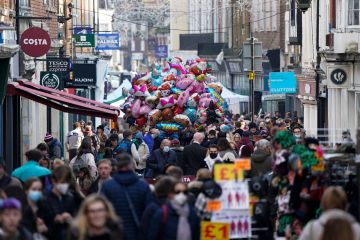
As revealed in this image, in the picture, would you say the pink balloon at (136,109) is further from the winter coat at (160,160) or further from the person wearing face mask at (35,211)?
the person wearing face mask at (35,211)

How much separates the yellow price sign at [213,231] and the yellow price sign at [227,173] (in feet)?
1.81

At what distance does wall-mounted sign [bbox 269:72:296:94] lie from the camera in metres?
53.8

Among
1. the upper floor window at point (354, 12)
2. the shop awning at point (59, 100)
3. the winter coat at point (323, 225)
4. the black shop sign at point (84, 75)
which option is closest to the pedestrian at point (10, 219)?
the winter coat at point (323, 225)

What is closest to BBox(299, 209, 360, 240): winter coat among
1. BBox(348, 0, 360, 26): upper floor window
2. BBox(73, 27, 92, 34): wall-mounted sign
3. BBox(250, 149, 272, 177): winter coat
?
BBox(250, 149, 272, 177): winter coat

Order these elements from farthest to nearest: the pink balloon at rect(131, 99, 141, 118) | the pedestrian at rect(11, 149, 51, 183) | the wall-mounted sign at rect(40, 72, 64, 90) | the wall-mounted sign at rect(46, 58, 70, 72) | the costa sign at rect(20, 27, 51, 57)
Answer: the wall-mounted sign at rect(46, 58, 70, 72), the wall-mounted sign at rect(40, 72, 64, 90), the pink balloon at rect(131, 99, 141, 118), the costa sign at rect(20, 27, 51, 57), the pedestrian at rect(11, 149, 51, 183)

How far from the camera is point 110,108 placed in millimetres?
33938

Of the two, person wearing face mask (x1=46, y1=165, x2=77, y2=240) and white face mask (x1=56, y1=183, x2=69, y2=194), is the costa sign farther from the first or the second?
white face mask (x1=56, y1=183, x2=69, y2=194)

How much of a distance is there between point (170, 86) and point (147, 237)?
21.7 meters

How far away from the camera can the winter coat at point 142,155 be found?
31.6 metres

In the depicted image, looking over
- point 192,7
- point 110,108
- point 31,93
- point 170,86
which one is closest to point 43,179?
point 31,93

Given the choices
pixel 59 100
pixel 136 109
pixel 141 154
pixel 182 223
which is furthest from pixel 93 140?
pixel 182 223

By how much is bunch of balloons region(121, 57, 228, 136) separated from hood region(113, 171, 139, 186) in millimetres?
18756

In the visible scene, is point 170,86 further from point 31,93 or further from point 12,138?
point 31,93

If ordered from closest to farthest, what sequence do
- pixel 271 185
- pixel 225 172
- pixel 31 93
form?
pixel 225 172
pixel 271 185
pixel 31 93
